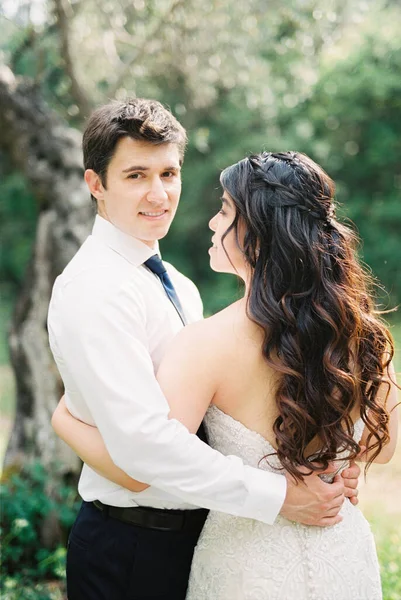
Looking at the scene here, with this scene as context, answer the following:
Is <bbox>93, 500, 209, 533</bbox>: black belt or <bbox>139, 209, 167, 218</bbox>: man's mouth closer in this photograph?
<bbox>93, 500, 209, 533</bbox>: black belt

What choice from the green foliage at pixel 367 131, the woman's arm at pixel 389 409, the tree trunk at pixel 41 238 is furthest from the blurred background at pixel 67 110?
the green foliage at pixel 367 131

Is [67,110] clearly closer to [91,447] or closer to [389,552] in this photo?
[389,552]

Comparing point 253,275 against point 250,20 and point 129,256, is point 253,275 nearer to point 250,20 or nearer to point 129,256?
point 129,256

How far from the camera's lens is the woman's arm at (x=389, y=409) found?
2.22 metres

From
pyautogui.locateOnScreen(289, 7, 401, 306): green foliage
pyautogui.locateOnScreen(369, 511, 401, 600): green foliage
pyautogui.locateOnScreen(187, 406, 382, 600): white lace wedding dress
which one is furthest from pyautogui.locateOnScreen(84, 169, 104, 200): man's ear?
pyautogui.locateOnScreen(289, 7, 401, 306): green foliage

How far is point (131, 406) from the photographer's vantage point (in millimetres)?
1926

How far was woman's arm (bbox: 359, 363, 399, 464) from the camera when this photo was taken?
87.4 inches

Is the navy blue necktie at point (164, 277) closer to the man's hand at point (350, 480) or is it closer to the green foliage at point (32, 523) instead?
the man's hand at point (350, 480)

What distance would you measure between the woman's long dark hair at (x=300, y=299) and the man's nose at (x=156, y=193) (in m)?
0.34

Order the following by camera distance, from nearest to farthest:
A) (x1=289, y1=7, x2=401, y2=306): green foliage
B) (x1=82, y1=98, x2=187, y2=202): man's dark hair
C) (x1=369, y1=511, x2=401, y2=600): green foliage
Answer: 1. (x1=82, y1=98, x2=187, y2=202): man's dark hair
2. (x1=369, y1=511, x2=401, y2=600): green foliage
3. (x1=289, y1=7, x2=401, y2=306): green foliage

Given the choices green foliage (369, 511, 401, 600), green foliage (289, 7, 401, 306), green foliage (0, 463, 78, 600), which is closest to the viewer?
green foliage (369, 511, 401, 600)

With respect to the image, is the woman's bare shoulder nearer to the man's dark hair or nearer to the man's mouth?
the man's mouth

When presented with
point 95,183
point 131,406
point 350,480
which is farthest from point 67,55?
point 350,480

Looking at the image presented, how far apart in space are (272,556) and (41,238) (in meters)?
2.98
